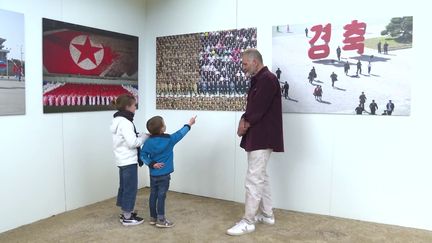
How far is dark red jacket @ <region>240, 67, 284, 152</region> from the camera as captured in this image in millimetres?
2943

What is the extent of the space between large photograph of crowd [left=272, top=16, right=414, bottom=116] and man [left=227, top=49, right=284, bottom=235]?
0.53 metres

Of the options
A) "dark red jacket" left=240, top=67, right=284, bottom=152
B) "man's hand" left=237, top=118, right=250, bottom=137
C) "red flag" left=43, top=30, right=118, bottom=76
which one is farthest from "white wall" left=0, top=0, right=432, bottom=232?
"man's hand" left=237, top=118, right=250, bottom=137

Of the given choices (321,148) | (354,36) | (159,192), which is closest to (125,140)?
(159,192)

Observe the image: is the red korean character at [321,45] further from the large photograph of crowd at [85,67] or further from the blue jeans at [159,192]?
the large photograph of crowd at [85,67]

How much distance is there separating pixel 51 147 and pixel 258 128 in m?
1.89

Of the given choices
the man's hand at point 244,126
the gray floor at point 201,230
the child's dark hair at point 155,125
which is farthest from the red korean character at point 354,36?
the child's dark hair at point 155,125

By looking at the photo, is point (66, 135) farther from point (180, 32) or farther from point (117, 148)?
point (180, 32)

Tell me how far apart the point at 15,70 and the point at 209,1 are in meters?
2.02

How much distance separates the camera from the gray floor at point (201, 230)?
9.42ft

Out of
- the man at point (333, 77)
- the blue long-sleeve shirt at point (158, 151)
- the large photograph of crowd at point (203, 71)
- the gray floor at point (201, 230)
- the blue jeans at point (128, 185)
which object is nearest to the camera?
the gray floor at point (201, 230)

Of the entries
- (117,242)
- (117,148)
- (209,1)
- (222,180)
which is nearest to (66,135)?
(117,148)

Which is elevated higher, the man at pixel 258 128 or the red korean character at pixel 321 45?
the red korean character at pixel 321 45

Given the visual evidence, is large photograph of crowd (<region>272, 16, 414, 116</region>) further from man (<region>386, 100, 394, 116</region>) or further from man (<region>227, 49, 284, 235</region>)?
man (<region>227, 49, 284, 235</region>)

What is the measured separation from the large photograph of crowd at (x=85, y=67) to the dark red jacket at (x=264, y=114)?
1677mm
